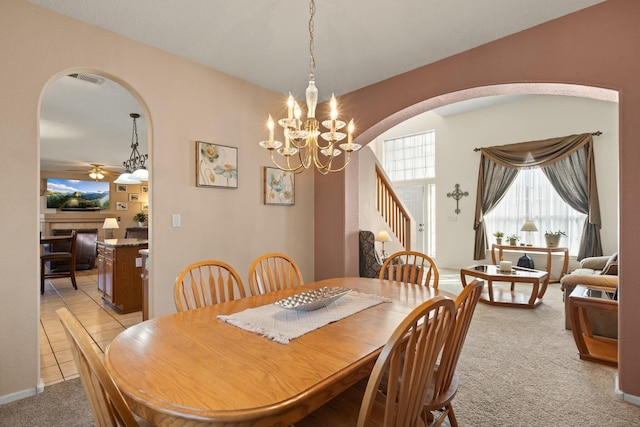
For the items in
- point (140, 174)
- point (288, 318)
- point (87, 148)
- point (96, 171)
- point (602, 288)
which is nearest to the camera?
point (288, 318)

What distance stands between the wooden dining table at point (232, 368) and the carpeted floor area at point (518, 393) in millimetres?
1077

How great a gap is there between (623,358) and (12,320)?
4006 mm

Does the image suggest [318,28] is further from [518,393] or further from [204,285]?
[518,393]

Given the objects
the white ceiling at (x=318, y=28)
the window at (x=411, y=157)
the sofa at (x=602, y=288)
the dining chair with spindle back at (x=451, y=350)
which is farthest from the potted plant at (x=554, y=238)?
the dining chair with spindle back at (x=451, y=350)

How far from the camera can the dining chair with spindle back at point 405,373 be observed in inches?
35.6

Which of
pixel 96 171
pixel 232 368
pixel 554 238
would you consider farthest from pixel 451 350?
pixel 96 171

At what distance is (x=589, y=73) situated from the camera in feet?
7.40

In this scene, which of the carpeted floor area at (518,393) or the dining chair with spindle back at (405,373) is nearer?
the dining chair with spindle back at (405,373)

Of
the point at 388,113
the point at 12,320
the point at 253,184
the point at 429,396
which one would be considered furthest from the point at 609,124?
the point at 12,320

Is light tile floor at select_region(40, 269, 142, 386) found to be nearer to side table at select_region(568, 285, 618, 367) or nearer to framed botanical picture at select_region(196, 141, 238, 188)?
framed botanical picture at select_region(196, 141, 238, 188)

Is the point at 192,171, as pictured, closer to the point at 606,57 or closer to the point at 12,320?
the point at 12,320

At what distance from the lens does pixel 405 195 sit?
26.1 feet

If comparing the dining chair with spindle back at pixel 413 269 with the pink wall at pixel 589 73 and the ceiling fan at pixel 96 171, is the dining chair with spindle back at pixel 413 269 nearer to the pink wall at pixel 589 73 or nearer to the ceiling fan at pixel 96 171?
the pink wall at pixel 589 73

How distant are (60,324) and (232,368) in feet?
13.5
